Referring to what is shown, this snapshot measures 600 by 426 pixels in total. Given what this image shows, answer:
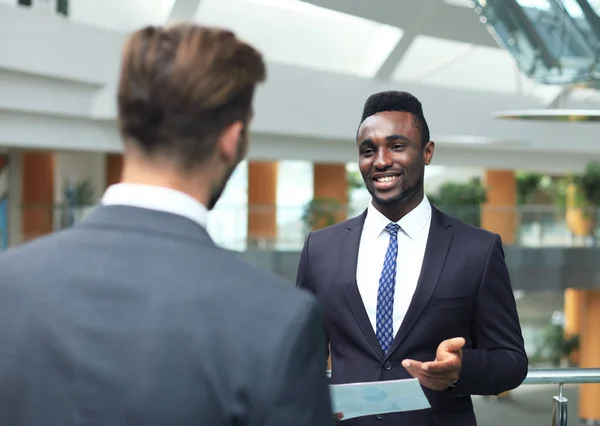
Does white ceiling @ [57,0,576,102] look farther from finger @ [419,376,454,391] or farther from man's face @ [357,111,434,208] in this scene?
finger @ [419,376,454,391]

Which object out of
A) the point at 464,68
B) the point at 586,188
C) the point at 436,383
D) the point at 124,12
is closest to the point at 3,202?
the point at 124,12

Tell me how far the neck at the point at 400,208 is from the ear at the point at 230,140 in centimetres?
126

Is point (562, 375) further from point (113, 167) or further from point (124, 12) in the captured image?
point (113, 167)

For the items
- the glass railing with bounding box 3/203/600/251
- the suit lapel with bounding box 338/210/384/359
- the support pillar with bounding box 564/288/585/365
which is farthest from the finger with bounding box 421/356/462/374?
the support pillar with bounding box 564/288/585/365

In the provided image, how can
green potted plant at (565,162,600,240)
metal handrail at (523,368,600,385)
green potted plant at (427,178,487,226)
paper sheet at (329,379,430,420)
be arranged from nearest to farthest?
paper sheet at (329,379,430,420) → metal handrail at (523,368,600,385) → green potted plant at (427,178,487,226) → green potted plant at (565,162,600,240)

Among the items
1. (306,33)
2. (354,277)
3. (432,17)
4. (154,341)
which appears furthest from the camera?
(306,33)

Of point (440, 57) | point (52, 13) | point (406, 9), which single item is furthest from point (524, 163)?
point (52, 13)

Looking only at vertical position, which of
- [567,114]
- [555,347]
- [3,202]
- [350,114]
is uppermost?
[350,114]

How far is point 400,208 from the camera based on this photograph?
2473 mm

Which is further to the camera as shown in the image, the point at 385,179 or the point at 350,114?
the point at 350,114

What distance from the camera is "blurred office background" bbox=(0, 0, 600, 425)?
12.6 m

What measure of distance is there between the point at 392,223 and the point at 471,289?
0.29m

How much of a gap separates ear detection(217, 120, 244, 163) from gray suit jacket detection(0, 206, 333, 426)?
0.14 meters

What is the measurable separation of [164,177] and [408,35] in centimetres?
1720
